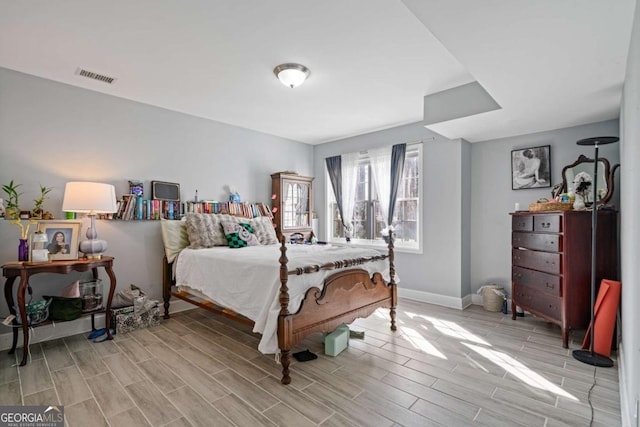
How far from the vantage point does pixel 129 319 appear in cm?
329

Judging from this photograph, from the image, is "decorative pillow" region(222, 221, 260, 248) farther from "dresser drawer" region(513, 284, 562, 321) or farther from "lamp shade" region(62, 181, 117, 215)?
"dresser drawer" region(513, 284, 562, 321)

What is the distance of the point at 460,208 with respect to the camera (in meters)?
4.11

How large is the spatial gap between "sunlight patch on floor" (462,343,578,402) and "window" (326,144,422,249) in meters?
1.94

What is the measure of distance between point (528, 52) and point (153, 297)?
14.4 ft

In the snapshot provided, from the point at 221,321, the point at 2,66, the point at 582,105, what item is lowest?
the point at 221,321

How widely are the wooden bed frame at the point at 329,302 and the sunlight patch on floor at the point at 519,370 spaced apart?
2.85 feet

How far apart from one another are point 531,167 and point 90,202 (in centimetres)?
480

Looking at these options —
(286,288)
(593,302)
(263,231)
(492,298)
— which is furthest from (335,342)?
(492,298)

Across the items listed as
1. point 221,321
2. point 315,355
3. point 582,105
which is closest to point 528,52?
point 582,105

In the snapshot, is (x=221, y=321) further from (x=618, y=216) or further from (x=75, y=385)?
(x=618, y=216)

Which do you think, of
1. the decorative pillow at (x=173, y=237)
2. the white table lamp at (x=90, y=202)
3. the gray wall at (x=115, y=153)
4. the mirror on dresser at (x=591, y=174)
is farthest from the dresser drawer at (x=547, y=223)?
the white table lamp at (x=90, y=202)

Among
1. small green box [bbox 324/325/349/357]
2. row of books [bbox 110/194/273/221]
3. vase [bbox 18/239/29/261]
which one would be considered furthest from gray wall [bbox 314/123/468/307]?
vase [bbox 18/239/29/261]

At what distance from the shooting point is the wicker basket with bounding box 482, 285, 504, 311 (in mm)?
3902

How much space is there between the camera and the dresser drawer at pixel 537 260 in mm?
3012
